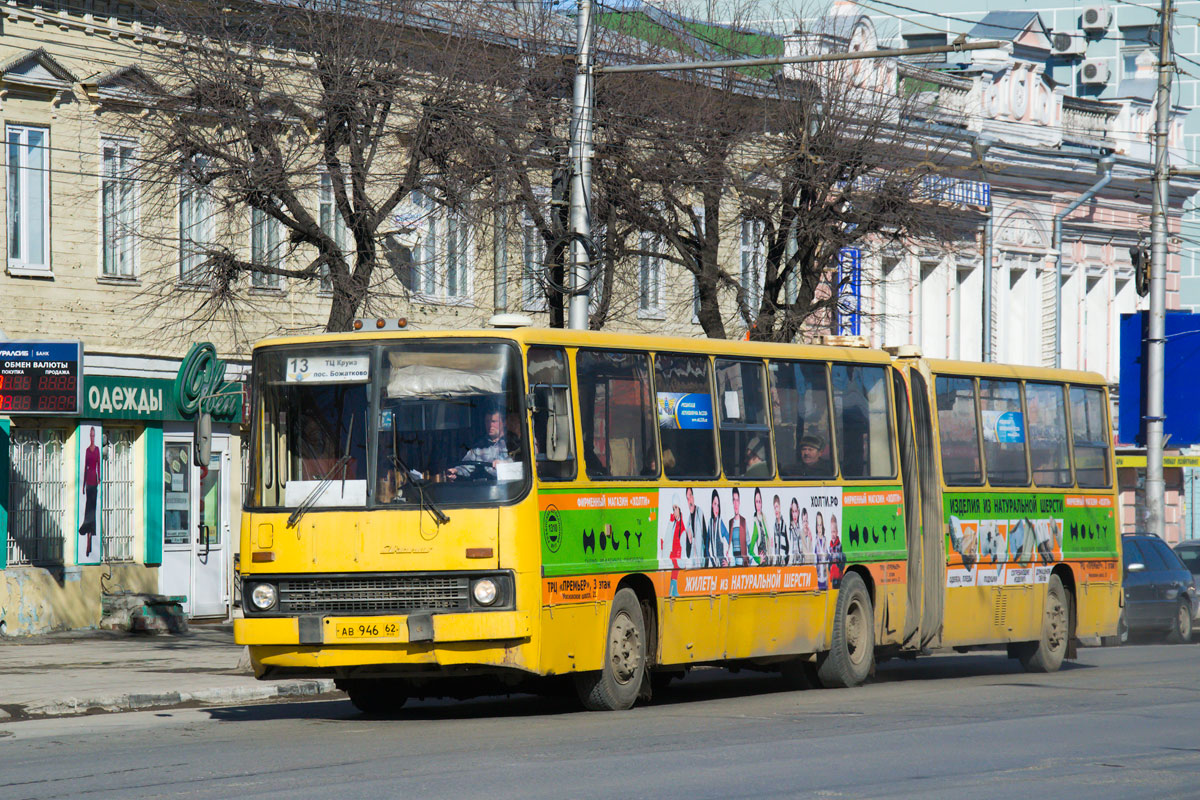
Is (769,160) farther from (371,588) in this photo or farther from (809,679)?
(371,588)

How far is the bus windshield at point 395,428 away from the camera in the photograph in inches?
534

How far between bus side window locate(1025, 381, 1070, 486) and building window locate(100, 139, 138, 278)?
38.0ft

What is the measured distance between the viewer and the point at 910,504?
1855cm

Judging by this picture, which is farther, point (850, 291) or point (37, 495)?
point (850, 291)

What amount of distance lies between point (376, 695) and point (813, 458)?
457 cm

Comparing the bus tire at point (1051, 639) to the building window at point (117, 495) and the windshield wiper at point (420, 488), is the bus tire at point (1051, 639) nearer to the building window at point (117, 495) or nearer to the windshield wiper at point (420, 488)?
the windshield wiper at point (420, 488)

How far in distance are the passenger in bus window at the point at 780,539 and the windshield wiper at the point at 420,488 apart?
3.99 meters

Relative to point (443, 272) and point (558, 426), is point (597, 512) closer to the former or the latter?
point (558, 426)

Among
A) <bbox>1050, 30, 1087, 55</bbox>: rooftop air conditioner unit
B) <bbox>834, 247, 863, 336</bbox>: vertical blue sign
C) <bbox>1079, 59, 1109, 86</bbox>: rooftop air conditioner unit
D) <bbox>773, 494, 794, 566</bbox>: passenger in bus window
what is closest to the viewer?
<bbox>773, 494, 794, 566</bbox>: passenger in bus window

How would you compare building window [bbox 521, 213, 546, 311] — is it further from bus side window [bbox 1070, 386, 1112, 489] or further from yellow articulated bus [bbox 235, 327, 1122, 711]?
bus side window [bbox 1070, 386, 1112, 489]

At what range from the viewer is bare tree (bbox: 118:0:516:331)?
1995 centimetres

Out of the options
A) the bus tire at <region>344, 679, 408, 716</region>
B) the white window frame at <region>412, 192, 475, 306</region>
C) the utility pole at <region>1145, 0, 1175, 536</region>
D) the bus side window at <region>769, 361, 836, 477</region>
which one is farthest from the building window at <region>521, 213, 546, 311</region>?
the utility pole at <region>1145, 0, 1175, 536</region>

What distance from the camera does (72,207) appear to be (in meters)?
24.0

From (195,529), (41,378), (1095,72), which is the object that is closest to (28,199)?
(41,378)
